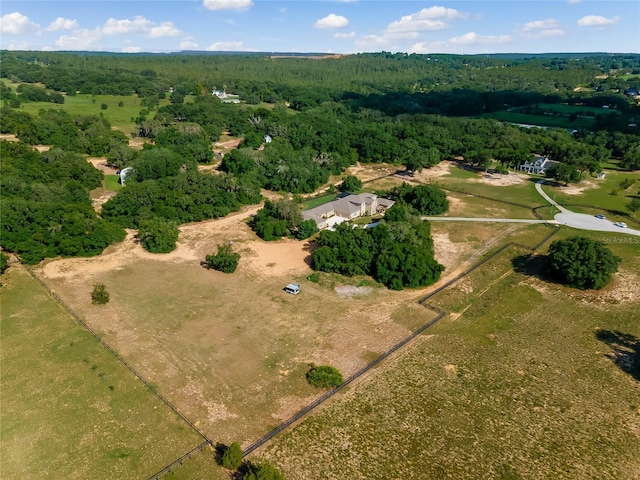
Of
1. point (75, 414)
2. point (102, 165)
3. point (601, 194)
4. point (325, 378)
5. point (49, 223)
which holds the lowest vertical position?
point (75, 414)

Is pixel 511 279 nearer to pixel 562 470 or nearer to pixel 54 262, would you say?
pixel 562 470

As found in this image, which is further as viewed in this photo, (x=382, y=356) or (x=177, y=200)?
(x=177, y=200)

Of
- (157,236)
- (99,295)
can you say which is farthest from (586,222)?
(99,295)

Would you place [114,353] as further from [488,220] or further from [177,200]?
[488,220]

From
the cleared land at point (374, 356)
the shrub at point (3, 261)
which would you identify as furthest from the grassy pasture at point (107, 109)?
the cleared land at point (374, 356)

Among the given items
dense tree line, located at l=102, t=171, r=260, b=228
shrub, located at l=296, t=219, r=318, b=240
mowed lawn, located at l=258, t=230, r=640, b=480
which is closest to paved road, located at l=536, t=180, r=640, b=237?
mowed lawn, located at l=258, t=230, r=640, b=480
